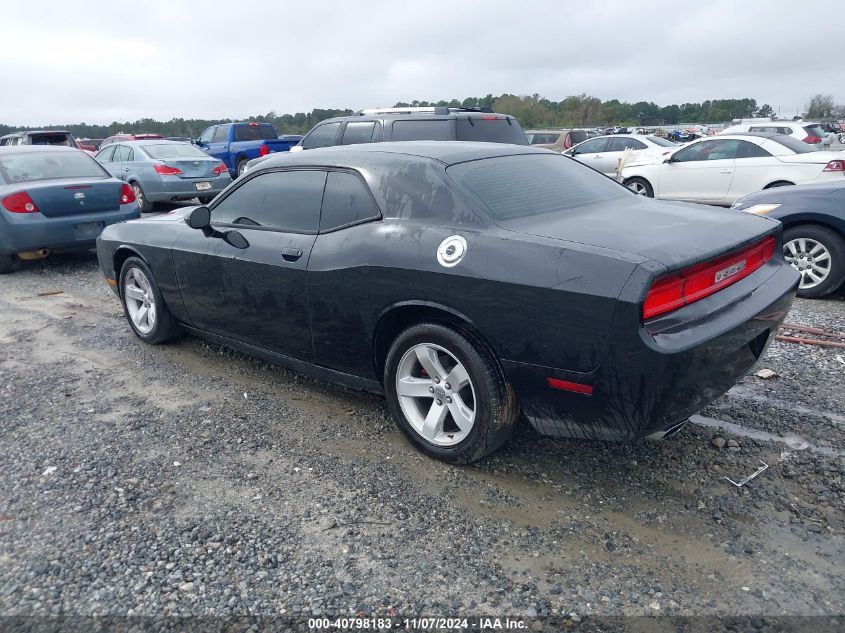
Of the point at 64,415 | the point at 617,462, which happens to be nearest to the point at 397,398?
the point at 617,462

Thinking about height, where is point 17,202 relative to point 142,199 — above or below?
above

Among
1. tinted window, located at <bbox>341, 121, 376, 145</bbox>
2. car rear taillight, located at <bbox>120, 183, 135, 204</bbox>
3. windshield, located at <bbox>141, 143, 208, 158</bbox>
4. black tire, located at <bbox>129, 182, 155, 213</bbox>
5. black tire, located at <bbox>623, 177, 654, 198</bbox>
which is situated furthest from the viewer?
windshield, located at <bbox>141, 143, 208, 158</bbox>

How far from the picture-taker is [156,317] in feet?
16.4

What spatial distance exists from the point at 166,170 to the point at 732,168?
9859 mm

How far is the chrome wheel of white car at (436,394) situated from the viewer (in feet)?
10.4

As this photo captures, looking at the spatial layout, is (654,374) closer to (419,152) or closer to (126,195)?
(419,152)

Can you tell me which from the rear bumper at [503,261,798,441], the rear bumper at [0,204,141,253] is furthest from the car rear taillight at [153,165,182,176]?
the rear bumper at [503,261,798,441]

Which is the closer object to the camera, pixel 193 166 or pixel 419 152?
pixel 419 152

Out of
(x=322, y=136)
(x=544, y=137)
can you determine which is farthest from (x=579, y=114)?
(x=322, y=136)

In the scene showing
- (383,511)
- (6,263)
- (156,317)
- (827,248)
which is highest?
(827,248)

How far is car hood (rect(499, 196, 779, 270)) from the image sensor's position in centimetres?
276

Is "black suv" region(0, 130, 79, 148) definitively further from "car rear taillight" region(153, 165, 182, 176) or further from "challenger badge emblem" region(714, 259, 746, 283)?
"challenger badge emblem" region(714, 259, 746, 283)

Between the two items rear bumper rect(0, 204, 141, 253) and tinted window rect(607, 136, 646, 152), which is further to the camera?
tinted window rect(607, 136, 646, 152)

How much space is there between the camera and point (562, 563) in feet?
8.51
